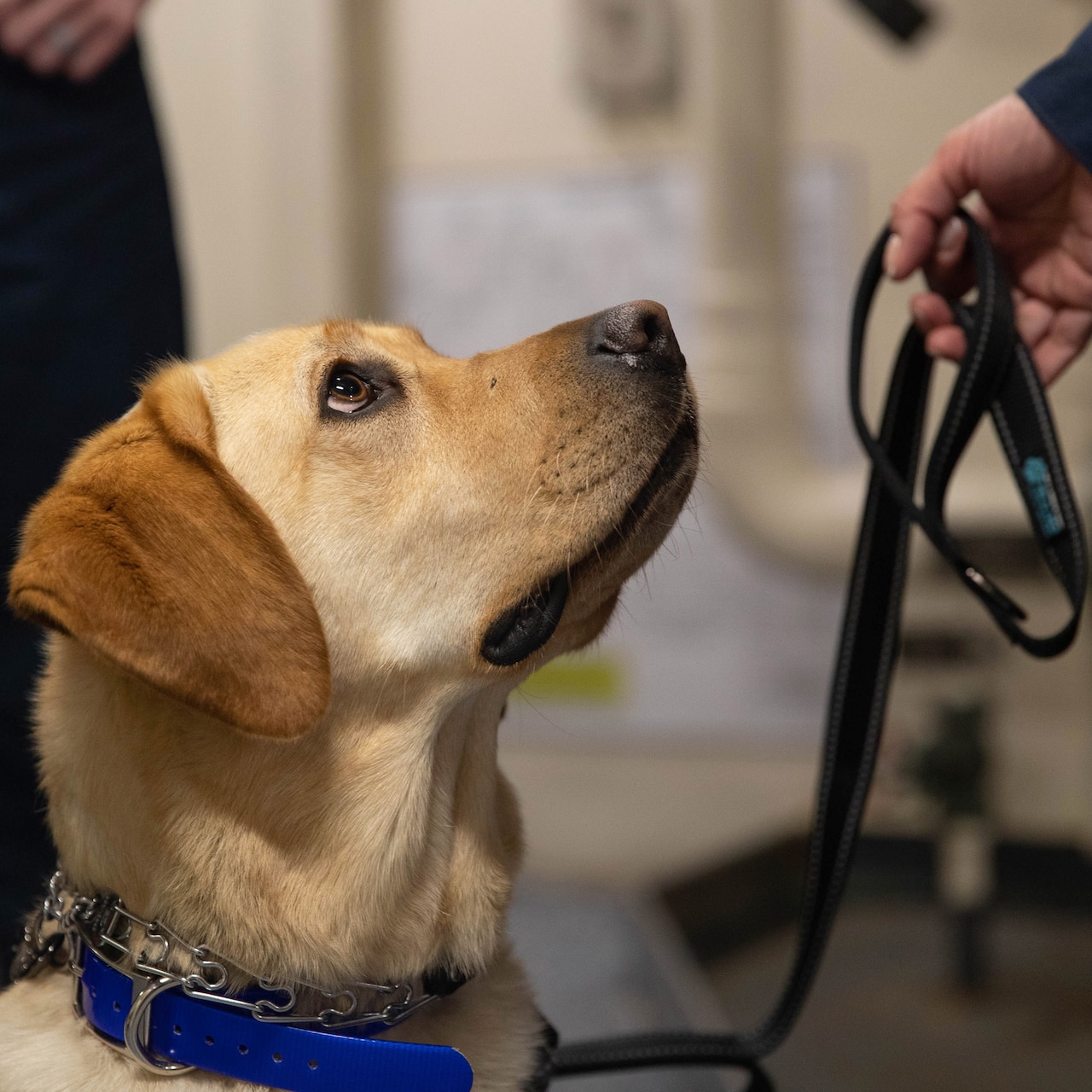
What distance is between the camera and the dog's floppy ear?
0.78 meters

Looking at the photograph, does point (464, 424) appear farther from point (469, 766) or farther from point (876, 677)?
point (876, 677)

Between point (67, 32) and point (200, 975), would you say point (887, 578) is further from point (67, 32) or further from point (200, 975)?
point (67, 32)

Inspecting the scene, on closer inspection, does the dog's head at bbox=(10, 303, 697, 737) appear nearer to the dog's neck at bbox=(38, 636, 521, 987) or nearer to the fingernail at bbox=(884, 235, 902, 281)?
the dog's neck at bbox=(38, 636, 521, 987)

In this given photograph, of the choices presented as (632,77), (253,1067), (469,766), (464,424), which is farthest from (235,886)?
(632,77)

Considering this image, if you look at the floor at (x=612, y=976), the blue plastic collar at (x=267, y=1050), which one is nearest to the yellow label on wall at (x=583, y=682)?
the floor at (x=612, y=976)

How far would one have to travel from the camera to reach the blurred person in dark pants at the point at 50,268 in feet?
4.06

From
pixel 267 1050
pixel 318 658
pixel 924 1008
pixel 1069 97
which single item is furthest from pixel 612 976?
pixel 1069 97

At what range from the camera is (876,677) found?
44.7 inches

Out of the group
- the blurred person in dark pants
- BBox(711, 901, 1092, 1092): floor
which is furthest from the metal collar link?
BBox(711, 901, 1092, 1092): floor

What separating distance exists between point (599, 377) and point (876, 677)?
0.46 metres

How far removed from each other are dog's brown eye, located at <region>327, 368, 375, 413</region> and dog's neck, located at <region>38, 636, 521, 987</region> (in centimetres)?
29

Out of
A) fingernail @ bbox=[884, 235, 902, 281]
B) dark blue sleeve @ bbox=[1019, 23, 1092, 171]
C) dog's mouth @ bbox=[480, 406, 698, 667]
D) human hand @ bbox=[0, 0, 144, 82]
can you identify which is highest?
human hand @ bbox=[0, 0, 144, 82]

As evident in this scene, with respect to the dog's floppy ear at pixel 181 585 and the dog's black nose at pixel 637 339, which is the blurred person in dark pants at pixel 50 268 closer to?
the dog's floppy ear at pixel 181 585

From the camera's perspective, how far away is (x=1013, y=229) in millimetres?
1201
